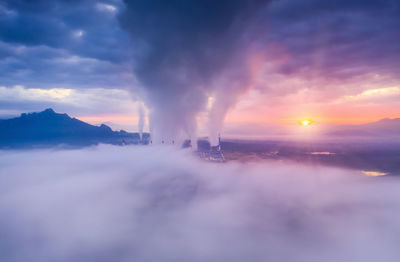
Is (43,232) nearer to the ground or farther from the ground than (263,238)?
nearer to the ground

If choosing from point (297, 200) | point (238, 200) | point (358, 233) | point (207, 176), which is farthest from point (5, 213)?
point (358, 233)

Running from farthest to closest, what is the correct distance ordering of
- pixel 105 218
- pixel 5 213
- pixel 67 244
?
pixel 5 213
pixel 105 218
pixel 67 244

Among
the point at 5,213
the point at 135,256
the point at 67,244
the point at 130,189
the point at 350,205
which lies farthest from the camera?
the point at 130,189

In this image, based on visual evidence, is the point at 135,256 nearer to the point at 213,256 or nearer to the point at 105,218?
the point at 213,256

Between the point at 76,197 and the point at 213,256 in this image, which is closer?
the point at 213,256

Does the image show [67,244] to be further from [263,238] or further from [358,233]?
[358,233]

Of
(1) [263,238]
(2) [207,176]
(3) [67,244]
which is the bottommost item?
(3) [67,244]

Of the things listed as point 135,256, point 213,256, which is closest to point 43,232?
point 135,256
